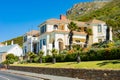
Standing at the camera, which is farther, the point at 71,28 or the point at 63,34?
the point at 63,34

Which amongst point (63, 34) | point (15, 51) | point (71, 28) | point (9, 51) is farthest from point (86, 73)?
point (15, 51)

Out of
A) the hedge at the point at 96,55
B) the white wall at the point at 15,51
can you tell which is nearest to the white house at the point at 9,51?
the white wall at the point at 15,51

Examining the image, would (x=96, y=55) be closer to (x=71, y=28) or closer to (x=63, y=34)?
(x=71, y=28)

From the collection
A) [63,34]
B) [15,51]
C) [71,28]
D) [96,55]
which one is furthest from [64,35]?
[15,51]

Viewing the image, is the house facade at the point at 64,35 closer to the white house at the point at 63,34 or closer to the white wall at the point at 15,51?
the white house at the point at 63,34

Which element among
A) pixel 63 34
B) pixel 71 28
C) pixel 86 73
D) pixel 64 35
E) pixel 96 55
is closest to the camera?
pixel 86 73

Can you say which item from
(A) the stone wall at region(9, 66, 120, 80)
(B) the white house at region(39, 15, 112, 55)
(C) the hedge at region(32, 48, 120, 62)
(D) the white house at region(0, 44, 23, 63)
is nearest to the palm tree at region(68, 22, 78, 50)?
(B) the white house at region(39, 15, 112, 55)

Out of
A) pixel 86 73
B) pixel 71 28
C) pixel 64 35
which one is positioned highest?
pixel 71 28

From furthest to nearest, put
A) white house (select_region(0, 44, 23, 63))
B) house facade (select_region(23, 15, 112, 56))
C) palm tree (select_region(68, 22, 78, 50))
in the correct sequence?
white house (select_region(0, 44, 23, 63)), house facade (select_region(23, 15, 112, 56)), palm tree (select_region(68, 22, 78, 50))

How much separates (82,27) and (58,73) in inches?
1413

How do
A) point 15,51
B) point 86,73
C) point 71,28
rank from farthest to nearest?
point 15,51
point 71,28
point 86,73

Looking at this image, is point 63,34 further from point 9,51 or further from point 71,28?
point 9,51

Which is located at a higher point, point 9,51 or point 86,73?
point 9,51

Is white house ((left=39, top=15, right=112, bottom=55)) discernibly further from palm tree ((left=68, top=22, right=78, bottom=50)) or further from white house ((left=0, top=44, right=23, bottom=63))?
white house ((left=0, top=44, right=23, bottom=63))
